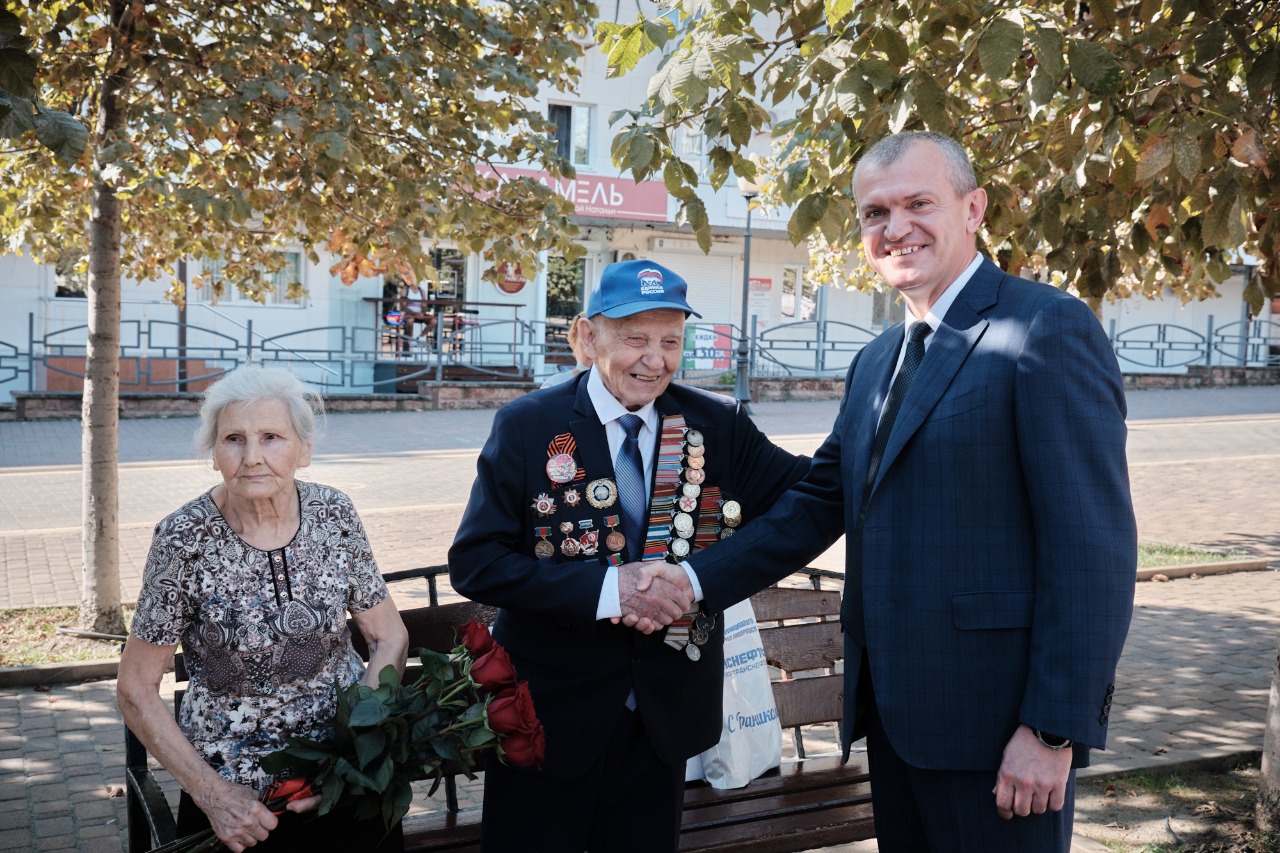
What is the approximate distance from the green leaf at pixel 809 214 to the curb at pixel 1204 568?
22.2ft

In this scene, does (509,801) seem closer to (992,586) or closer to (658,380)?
(658,380)

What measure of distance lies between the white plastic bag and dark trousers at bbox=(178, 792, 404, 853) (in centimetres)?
126

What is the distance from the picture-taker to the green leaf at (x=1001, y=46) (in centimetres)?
312

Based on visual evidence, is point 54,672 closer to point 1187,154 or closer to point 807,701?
point 807,701

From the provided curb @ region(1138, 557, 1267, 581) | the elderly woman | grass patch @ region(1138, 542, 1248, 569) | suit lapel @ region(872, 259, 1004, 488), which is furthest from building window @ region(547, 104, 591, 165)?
suit lapel @ region(872, 259, 1004, 488)

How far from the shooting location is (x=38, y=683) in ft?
20.8

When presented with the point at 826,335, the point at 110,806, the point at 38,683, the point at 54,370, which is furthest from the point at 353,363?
the point at 110,806

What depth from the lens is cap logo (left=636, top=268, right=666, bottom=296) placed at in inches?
106

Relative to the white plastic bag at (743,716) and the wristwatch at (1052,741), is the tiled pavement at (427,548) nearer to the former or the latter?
the white plastic bag at (743,716)

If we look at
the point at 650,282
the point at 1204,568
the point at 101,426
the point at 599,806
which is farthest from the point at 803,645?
the point at 1204,568

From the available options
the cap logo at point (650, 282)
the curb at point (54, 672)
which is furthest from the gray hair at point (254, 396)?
the curb at point (54, 672)

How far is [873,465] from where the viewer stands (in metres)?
2.57

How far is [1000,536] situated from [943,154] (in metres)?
0.82

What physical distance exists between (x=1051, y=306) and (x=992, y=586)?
58cm
